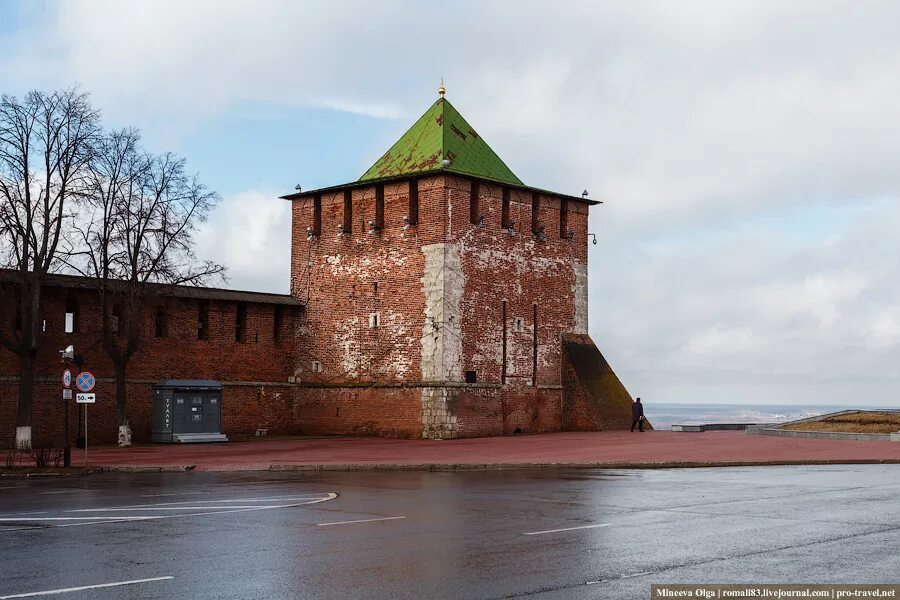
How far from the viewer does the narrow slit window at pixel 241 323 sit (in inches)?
1586

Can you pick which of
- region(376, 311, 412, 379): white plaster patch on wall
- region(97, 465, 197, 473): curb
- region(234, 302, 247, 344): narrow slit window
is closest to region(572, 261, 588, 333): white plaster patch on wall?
region(376, 311, 412, 379): white plaster patch on wall

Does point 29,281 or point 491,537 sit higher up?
point 29,281

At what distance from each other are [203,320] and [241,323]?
1.75 meters

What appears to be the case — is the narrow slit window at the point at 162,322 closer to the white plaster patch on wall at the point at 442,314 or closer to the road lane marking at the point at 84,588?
the white plaster patch on wall at the point at 442,314

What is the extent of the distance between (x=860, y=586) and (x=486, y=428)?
30.5 m

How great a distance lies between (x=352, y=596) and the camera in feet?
27.9

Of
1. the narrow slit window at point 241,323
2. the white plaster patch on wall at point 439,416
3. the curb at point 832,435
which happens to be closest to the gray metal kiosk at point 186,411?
the narrow slit window at point 241,323

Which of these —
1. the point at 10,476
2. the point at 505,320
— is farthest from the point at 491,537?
the point at 505,320

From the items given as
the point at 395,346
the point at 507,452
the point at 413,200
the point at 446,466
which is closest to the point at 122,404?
the point at 395,346

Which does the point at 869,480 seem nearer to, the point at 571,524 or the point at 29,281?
the point at 571,524

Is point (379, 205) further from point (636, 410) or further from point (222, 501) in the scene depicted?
point (222, 501)

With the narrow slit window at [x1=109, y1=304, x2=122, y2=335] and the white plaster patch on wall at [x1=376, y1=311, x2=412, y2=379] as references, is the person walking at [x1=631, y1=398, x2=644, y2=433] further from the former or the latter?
the narrow slit window at [x1=109, y1=304, x2=122, y2=335]

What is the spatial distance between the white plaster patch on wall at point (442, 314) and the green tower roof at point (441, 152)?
3.21 metres

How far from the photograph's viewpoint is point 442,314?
124 feet
